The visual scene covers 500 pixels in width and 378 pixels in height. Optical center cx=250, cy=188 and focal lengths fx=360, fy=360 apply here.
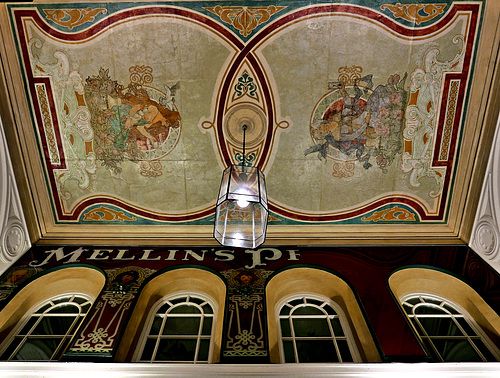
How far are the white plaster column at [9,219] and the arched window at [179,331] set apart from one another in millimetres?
2523

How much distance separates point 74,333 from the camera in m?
4.83

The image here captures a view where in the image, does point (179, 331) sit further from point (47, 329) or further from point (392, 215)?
point (392, 215)

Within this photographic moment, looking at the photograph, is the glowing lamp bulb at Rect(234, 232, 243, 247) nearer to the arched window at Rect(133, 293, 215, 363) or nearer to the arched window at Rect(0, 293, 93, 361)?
the arched window at Rect(133, 293, 215, 363)

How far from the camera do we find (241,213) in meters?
4.19

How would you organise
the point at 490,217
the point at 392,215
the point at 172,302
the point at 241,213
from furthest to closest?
the point at 392,215, the point at 490,217, the point at 172,302, the point at 241,213

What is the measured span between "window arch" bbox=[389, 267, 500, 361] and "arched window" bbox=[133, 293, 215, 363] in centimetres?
279

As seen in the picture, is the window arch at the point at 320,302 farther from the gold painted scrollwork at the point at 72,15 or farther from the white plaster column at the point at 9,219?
the gold painted scrollwork at the point at 72,15

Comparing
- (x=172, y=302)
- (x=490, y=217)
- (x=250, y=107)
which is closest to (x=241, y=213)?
(x=172, y=302)

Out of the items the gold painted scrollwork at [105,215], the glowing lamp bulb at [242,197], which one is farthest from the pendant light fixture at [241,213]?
the gold painted scrollwork at [105,215]

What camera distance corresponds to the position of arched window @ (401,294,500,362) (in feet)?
15.6

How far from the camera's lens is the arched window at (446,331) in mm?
4754

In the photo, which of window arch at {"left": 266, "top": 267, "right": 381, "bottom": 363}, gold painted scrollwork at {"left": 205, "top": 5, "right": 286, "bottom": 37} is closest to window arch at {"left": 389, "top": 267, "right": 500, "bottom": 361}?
window arch at {"left": 266, "top": 267, "right": 381, "bottom": 363}

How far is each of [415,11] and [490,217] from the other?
345 centimetres

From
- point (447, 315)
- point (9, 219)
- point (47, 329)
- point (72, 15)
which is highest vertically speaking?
point (72, 15)
